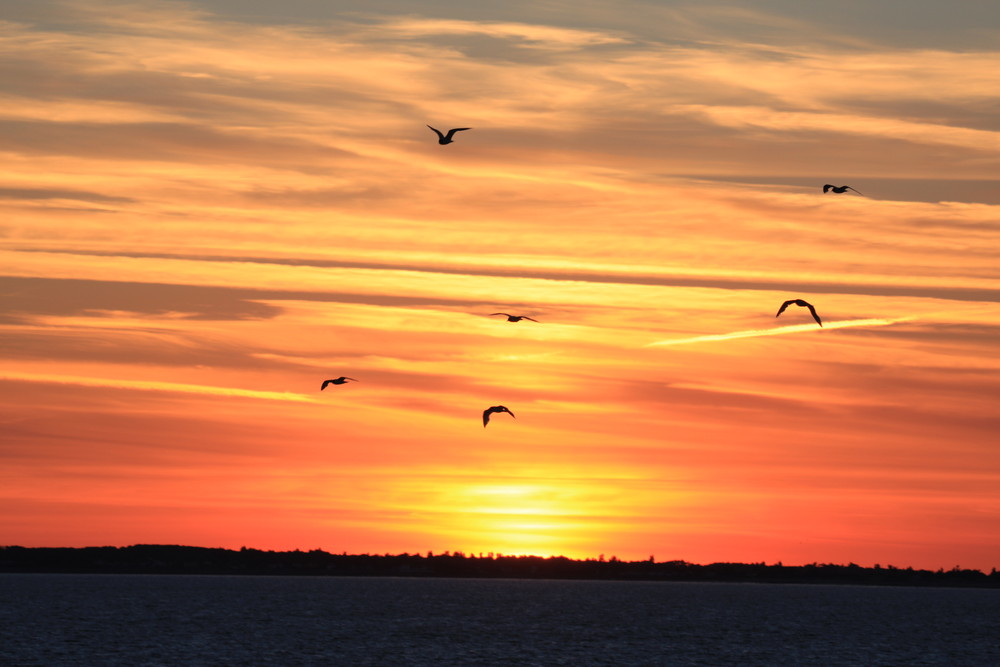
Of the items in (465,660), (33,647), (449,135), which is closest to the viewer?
(449,135)

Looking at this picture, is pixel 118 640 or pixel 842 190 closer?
pixel 842 190

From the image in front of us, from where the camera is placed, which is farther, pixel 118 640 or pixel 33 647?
pixel 118 640

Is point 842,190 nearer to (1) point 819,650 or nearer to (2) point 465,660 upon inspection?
(2) point 465,660

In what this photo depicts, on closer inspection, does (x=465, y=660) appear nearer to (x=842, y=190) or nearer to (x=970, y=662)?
(x=970, y=662)

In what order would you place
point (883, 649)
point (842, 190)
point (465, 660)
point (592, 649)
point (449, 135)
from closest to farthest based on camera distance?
point (842, 190)
point (449, 135)
point (465, 660)
point (592, 649)
point (883, 649)

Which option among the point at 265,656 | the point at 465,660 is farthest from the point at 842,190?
the point at 265,656

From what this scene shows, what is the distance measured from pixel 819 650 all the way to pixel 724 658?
25.3 metres

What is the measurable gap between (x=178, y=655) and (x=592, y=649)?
52474 mm

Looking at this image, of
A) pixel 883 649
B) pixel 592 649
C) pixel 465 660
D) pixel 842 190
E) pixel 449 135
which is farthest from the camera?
pixel 883 649

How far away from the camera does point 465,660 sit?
15675 cm

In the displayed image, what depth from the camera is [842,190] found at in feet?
267

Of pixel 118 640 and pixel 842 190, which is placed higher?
pixel 842 190

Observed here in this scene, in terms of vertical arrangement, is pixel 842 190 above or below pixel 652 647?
above

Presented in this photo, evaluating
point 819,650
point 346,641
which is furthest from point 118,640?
point 819,650
